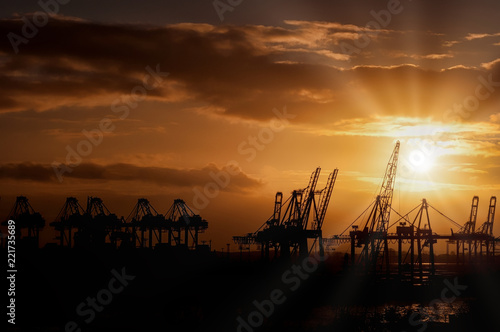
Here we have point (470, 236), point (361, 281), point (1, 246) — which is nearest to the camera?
point (361, 281)

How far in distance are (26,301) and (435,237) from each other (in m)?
91.8

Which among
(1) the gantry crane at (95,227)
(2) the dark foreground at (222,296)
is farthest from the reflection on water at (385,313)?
(1) the gantry crane at (95,227)

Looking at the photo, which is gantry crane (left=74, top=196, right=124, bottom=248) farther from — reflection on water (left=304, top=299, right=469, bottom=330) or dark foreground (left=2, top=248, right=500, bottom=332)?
reflection on water (left=304, top=299, right=469, bottom=330)

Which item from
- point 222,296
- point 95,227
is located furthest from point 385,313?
point 95,227

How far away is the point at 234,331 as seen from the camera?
71500 mm

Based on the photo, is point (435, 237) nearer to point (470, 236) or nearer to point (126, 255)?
point (470, 236)

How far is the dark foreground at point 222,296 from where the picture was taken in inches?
2970

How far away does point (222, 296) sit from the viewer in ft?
324

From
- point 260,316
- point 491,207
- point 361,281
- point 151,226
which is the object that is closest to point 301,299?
point 260,316

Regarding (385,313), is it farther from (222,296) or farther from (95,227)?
(95,227)

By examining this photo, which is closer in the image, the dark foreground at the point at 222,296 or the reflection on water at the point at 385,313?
the dark foreground at the point at 222,296

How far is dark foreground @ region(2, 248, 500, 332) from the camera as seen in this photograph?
75.4 meters

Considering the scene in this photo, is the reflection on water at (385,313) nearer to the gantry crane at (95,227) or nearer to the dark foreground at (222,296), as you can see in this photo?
the dark foreground at (222,296)

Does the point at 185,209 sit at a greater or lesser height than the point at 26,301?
greater
